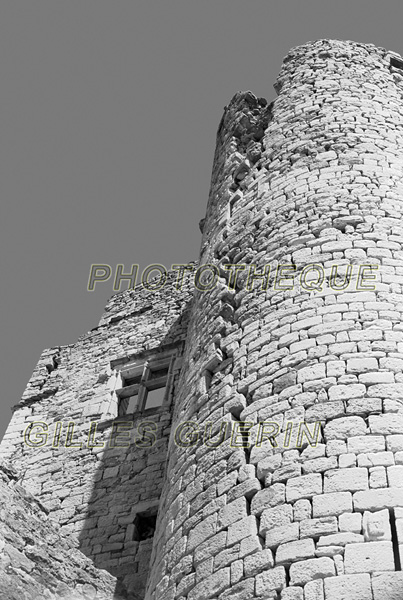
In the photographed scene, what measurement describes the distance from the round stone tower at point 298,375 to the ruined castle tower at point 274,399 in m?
0.02

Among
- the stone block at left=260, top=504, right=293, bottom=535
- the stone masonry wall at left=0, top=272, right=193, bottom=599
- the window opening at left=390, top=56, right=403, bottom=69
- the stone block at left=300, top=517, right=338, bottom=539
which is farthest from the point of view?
the window opening at left=390, top=56, right=403, bottom=69

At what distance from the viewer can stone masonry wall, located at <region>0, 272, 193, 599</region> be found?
849cm

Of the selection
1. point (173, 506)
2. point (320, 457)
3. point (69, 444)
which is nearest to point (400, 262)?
point (320, 457)

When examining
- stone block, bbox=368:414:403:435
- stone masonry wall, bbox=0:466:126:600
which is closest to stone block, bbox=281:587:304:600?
stone block, bbox=368:414:403:435

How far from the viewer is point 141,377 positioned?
10.7 meters

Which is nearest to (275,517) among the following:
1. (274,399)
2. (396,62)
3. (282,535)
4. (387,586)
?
(282,535)

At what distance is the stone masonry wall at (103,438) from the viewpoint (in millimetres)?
8492

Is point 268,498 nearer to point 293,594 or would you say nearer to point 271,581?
point 271,581

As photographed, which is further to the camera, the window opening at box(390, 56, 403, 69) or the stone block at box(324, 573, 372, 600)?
the window opening at box(390, 56, 403, 69)

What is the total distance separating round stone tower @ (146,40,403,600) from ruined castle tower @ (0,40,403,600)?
0.6 inches

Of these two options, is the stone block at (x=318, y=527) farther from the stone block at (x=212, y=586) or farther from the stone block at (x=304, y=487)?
the stone block at (x=212, y=586)

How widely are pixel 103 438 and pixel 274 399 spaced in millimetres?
5114

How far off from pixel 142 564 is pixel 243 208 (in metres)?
3.88

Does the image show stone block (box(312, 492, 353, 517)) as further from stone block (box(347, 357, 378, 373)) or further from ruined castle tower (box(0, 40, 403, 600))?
stone block (box(347, 357, 378, 373))
